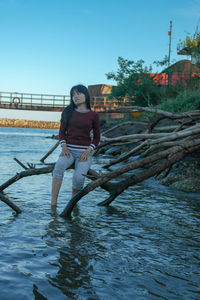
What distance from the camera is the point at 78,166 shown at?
435 centimetres

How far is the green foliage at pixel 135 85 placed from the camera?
96.7 feet

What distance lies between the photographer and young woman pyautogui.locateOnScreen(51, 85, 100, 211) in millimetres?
4289

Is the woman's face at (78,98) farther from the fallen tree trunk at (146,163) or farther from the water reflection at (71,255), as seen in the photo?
the water reflection at (71,255)

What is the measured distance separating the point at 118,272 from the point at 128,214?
2.05 m

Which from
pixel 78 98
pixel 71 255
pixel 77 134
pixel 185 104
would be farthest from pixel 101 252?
pixel 185 104

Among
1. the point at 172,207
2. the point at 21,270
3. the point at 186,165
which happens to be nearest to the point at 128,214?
the point at 172,207

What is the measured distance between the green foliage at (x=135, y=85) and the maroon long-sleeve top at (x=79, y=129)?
80.9 ft

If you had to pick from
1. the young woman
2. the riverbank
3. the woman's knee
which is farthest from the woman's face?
the riverbank

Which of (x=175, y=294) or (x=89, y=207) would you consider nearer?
(x=175, y=294)

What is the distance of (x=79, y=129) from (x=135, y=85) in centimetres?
2721

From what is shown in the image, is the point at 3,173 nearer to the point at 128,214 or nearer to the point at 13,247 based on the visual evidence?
the point at 128,214

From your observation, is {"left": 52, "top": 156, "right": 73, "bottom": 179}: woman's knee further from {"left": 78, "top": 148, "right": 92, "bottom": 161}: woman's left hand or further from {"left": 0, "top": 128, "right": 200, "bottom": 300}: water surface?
{"left": 0, "top": 128, "right": 200, "bottom": 300}: water surface

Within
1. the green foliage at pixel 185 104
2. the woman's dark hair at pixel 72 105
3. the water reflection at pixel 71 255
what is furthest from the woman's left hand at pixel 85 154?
the green foliage at pixel 185 104

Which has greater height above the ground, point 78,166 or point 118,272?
point 78,166
